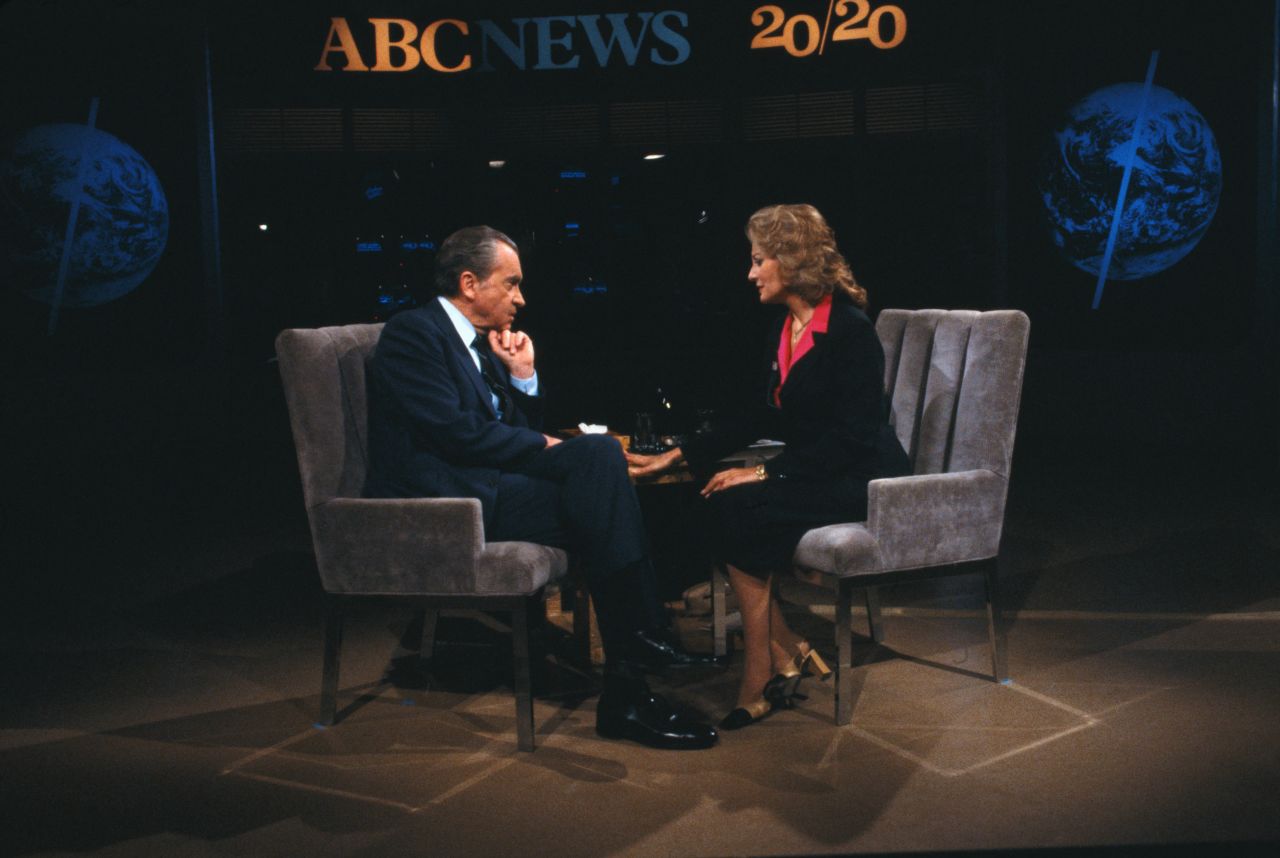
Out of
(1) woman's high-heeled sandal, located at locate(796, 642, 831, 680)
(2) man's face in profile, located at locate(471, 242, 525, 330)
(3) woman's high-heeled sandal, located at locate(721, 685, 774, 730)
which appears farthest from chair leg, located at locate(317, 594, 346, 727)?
(1) woman's high-heeled sandal, located at locate(796, 642, 831, 680)

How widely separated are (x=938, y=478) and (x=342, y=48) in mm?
7290

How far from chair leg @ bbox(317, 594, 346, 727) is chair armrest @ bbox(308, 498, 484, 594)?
85 millimetres

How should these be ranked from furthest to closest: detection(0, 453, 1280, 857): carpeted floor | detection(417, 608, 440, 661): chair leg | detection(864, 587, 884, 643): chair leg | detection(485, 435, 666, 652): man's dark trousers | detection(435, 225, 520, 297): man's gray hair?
detection(864, 587, 884, 643): chair leg
detection(417, 608, 440, 661): chair leg
detection(435, 225, 520, 297): man's gray hair
detection(485, 435, 666, 652): man's dark trousers
detection(0, 453, 1280, 857): carpeted floor

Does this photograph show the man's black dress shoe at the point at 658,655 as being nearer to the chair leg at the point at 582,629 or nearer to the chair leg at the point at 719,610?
the chair leg at the point at 719,610

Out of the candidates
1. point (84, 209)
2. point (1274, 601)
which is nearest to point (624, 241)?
point (84, 209)

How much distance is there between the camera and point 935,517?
3604 millimetres

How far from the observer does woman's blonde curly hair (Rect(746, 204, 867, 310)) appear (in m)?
3.71

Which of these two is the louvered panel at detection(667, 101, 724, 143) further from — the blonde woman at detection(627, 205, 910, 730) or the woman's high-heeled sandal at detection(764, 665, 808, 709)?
the woman's high-heeled sandal at detection(764, 665, 808, 709)

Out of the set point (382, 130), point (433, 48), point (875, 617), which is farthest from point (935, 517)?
point (382, 130)

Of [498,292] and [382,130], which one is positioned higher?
[382,130]

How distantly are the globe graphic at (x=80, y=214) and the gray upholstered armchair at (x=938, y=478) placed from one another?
6.87m

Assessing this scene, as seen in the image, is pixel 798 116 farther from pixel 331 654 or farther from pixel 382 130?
pixel 331 654

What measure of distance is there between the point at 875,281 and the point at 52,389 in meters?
6.18

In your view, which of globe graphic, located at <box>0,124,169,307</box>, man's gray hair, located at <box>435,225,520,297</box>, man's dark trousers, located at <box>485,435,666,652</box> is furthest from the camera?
globe graphic, located at <box>0,124,169,307</box>
